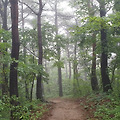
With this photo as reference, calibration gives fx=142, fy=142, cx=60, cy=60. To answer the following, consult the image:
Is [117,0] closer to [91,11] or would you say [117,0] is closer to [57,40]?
[91,11]

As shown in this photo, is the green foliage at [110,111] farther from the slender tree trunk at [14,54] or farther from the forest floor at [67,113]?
the slender tree trunk at [14,54]

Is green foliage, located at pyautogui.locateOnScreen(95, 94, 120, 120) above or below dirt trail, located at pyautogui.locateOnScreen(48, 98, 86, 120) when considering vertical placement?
above

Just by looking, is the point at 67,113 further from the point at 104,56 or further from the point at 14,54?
the point at 104,56

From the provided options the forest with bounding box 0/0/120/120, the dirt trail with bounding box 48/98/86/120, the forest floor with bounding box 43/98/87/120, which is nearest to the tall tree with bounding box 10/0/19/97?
the forest with bounding box 0/0/120/120

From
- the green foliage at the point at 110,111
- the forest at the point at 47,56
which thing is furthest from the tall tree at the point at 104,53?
the green foliage at the point at 110,111

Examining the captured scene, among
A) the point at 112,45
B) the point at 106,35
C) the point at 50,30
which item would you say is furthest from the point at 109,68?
the point at 50,30

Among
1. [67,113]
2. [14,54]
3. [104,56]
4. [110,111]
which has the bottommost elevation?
[67,113]

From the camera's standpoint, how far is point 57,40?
40.3ft

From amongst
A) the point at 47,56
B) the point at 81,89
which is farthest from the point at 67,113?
the point at 81,89

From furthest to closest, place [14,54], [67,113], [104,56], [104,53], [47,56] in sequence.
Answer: [47,56] → [104,56] → [104,53] → [67,113] → [14,54]

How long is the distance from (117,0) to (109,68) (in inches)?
165

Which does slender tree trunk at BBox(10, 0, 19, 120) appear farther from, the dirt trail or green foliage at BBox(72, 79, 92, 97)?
green foliage at BBox(72, 79, 92, 97)

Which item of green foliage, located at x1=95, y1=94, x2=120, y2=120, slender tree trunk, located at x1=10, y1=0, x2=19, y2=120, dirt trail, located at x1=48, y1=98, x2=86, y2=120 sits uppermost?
slender tree trunk, located at x1=10, y1=0, x2=19, y2=120

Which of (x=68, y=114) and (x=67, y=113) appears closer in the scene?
(x=68, y=114)
